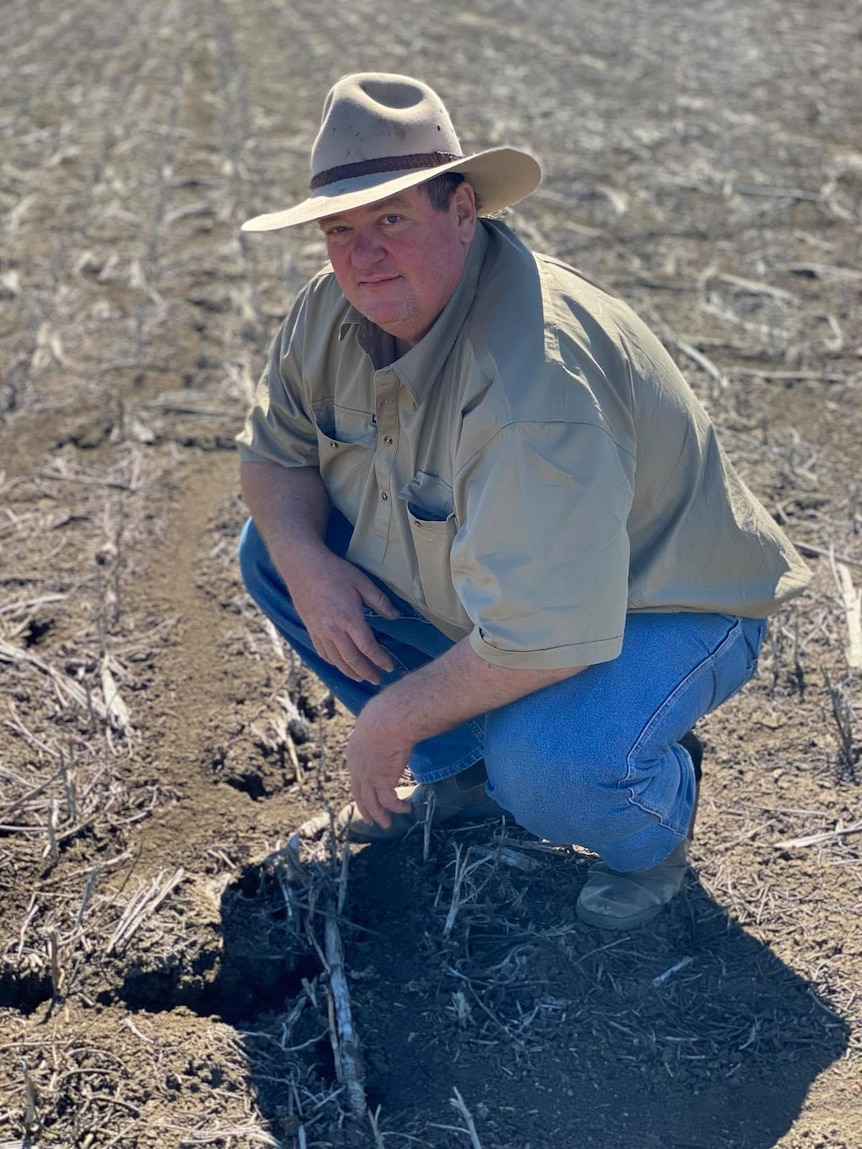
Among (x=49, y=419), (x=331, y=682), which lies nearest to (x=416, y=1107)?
(x=331, y=682)

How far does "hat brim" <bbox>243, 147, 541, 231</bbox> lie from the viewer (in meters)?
2.32

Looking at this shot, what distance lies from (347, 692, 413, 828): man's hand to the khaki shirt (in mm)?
308

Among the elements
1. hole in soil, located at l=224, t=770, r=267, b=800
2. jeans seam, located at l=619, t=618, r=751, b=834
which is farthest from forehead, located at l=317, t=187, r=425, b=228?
hole in soil, located at l=224, t=770, r=267, b=800

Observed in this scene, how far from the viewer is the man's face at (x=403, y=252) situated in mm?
2414

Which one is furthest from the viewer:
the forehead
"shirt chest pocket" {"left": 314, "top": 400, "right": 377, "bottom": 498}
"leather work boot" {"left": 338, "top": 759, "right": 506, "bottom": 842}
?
"leather work boot" {"left": 338, "top": 759, "right": 506, "bottom": 842}

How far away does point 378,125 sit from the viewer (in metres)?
2.40

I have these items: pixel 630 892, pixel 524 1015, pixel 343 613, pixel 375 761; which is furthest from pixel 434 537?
pixel 524 1015

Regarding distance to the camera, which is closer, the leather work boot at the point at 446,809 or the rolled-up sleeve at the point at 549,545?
the rolled-up sleeve at the point at 549,545

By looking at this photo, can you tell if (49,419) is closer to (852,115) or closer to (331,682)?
(331,682)

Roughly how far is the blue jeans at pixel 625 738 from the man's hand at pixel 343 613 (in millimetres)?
308

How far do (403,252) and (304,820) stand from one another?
1506 mm

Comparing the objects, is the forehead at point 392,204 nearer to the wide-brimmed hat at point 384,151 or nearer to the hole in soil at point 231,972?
the wide-brimmed hat at point 384,151

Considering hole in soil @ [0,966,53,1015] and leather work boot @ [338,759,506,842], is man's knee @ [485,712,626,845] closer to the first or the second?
leather work boot @ [338,759,506,842]

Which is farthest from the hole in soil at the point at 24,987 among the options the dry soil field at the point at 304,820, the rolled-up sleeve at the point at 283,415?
the rolled-up sleeve at the point at 283,415
